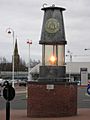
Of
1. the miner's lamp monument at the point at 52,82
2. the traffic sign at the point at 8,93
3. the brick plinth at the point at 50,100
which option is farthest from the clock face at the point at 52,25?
the traffic sign at the point at 8,93

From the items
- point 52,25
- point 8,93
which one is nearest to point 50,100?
point 52,25

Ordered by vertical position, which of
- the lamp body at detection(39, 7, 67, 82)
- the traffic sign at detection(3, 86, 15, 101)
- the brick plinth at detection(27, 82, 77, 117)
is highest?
the lamp body at detection(39, 7, 67, 82)

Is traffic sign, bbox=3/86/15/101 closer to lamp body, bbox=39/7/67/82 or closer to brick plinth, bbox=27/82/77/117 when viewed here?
brick plinth, bbox=27/82/77/117

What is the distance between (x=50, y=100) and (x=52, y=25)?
3.70 meters

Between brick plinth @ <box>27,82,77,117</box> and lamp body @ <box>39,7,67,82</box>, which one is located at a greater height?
lamp body @ <box>39,7,67,82</box>

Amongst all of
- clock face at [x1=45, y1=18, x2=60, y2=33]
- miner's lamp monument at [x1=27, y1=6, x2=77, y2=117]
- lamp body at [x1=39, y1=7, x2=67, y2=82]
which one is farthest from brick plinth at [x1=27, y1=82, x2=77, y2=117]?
clock face at [x1=45, y1=18, x2=60, y2=33]

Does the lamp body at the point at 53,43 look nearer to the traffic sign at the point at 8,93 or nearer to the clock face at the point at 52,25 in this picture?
the clock face at the point at 52,25

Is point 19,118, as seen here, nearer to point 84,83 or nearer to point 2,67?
point 84,83

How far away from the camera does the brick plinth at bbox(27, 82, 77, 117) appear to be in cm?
2238

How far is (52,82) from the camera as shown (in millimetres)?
22656

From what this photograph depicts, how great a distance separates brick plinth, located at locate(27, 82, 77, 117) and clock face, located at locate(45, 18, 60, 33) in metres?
2.79

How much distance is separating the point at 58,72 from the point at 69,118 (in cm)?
296

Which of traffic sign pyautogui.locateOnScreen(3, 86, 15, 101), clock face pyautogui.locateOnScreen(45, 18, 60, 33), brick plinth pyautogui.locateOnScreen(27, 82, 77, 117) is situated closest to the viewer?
traffic sign pyautogui.locateOnScreen(3, 86, 15, 101)

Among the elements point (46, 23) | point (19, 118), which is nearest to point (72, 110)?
point (19, 118)
